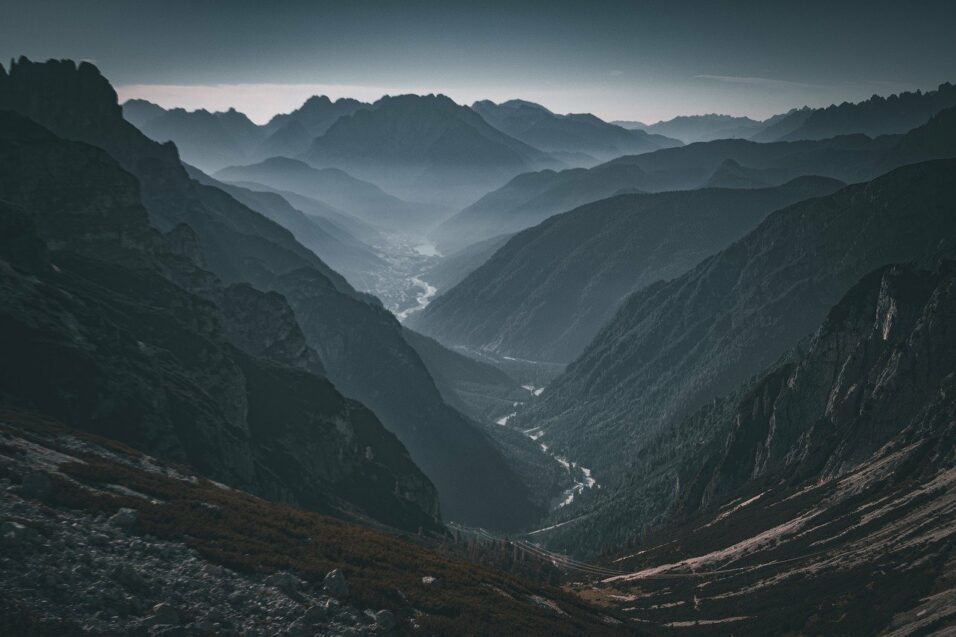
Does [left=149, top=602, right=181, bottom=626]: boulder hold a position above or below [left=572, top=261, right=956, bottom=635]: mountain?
above

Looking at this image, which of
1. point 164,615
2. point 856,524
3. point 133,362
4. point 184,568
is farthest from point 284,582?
point 856,524

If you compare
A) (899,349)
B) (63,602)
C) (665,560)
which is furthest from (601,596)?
(63,602)

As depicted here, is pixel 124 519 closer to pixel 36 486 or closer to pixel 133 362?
pixel 36 486

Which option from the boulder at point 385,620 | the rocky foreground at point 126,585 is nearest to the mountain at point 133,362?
the rocky foreground at point 126,585

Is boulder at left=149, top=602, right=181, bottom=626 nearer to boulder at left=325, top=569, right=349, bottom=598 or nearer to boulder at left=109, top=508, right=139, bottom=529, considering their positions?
boulder at left=109, top=508, right=139, bottom=529

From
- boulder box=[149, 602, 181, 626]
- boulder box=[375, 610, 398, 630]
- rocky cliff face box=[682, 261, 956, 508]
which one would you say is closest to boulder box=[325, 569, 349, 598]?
boulder box=[375, 610, 398, 630]
